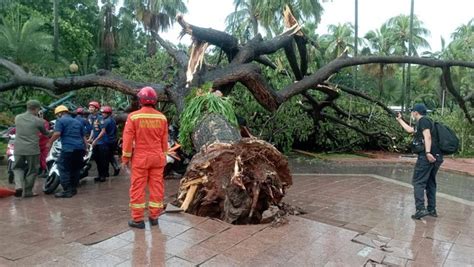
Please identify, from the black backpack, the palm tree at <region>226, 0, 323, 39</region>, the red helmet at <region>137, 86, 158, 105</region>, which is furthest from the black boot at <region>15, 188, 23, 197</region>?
the palm tree at <region>226, 0, 323, 39</region>

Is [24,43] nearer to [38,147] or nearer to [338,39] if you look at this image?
[38,147]

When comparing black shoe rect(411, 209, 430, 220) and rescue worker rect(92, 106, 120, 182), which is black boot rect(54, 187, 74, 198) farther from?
black shoe rect(411, 209, 430, 220)

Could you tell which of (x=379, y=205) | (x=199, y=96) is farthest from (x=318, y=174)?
(x=199, y=96)

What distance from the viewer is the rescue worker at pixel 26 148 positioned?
6602mm

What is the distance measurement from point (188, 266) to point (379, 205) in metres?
4.16

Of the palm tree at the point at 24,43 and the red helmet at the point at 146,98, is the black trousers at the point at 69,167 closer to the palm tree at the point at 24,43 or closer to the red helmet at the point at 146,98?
the red helmet at the point at 146,98

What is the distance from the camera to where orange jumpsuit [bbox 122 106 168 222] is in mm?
4754

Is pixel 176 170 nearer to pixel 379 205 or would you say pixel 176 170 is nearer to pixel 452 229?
pixel 379 205

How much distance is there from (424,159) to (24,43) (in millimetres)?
18392

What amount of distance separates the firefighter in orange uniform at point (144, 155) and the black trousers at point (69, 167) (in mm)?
2325

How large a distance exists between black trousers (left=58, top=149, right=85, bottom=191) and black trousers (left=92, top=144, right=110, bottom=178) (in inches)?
57.7

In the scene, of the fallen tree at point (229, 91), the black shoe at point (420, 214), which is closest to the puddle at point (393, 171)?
the fallen tree at point (229, 91)

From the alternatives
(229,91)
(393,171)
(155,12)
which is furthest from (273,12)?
(229,91)

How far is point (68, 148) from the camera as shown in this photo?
6695 millimetres
